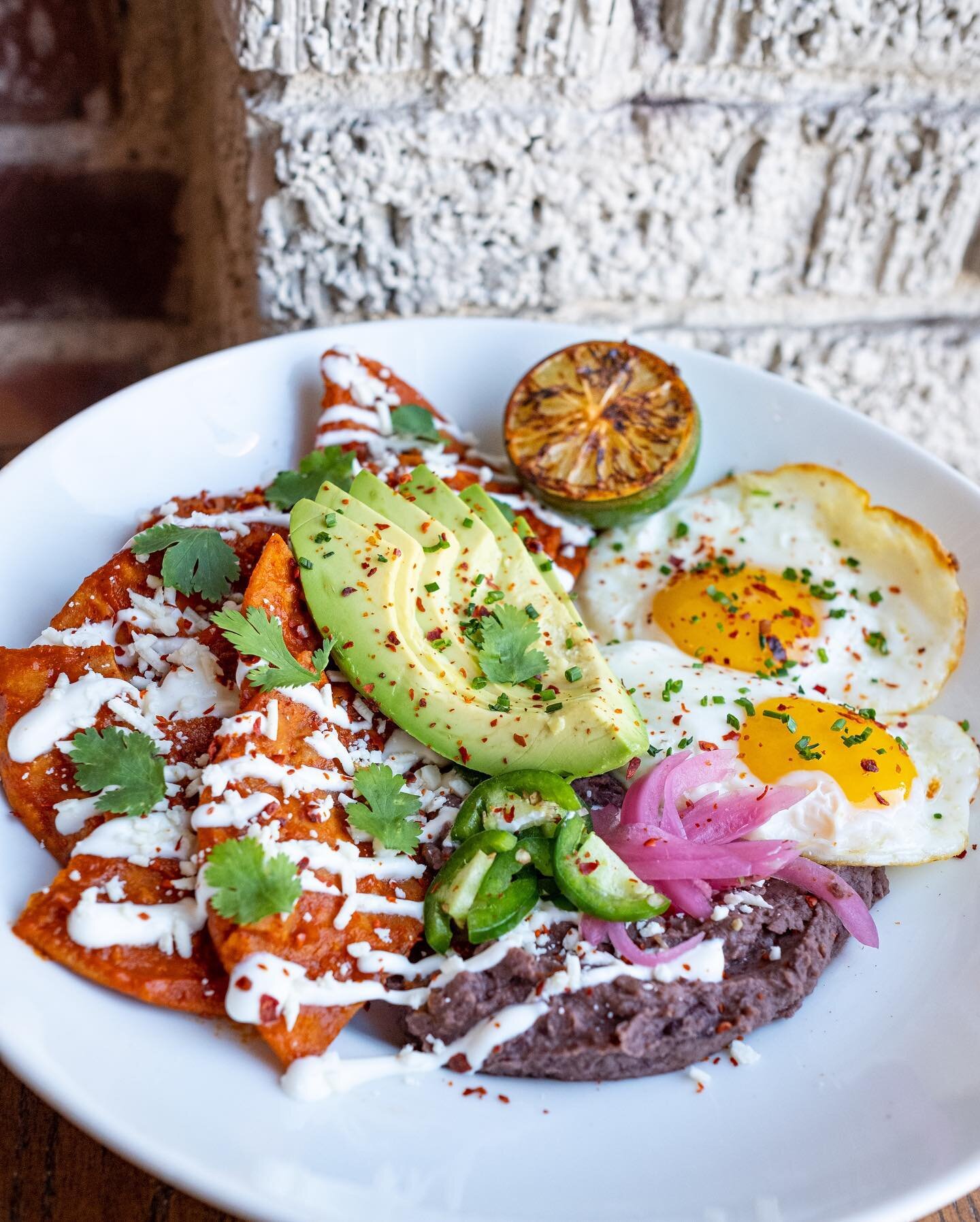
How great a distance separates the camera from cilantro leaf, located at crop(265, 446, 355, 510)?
2.43 metres

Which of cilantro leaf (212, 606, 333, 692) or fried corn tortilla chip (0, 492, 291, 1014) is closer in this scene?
fried corn tortilla chip (0, 492, 291, 1014)

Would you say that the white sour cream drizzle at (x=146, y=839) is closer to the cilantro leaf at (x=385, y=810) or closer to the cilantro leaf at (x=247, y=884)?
the cilantro leaf at (x=247, y=884)

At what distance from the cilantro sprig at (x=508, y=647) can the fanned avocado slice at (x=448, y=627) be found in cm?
1

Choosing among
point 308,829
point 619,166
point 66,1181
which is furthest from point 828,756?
point 619,166

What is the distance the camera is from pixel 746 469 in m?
2.89

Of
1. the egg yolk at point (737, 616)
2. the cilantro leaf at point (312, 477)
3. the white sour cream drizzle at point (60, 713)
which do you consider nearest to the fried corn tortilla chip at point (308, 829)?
the white sour cream drizzle at point (60, 713)

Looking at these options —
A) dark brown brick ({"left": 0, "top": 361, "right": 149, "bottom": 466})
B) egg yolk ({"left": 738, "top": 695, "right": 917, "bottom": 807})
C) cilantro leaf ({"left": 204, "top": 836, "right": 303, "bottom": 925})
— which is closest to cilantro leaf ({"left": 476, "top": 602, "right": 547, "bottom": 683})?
egg yolk ({"left": 738, "top": 695, "right": 917, "bottom": 807})

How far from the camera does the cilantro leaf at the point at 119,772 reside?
1815 millimetres

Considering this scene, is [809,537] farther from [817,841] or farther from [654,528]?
[817,841]

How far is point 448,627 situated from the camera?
2180 millimetres

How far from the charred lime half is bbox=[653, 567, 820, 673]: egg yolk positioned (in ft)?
0.73

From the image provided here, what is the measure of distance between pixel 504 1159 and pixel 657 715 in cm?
94

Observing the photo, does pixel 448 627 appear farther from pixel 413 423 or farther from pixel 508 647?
pixel 413 423

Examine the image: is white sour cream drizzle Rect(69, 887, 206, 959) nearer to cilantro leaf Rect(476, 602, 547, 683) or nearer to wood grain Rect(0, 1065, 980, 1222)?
wood grain Rect(0, 1065, 980, 1222)
